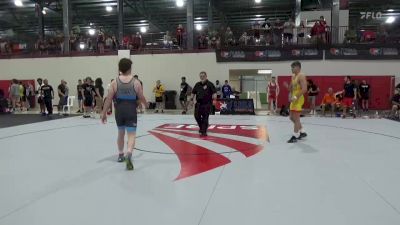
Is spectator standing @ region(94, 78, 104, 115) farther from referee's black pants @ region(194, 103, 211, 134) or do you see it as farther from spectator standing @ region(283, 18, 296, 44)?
spectator standing @ region(283, 18, 296, 44)

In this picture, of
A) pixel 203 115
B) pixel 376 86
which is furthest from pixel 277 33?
pixel 203 115

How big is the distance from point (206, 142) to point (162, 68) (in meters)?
12.5

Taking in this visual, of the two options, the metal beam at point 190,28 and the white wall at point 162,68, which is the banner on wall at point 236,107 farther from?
the metal beam at point 190,28

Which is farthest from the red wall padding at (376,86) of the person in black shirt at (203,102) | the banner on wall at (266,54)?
the person in black shirt at (203,102)

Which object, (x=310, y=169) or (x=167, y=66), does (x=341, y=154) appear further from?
(x=167, y=66)

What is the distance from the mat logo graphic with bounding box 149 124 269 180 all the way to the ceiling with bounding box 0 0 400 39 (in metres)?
14.3

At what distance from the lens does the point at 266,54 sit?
57.3 feet

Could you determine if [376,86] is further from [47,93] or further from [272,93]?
[47,93]

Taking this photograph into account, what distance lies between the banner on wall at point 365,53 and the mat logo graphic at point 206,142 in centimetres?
924

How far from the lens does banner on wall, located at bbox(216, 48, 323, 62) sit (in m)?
17.0

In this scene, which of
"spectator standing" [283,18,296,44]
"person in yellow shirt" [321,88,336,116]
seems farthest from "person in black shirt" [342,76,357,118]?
"spectator standing" [283,18,296,44]

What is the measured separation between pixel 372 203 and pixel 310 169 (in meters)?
1.43

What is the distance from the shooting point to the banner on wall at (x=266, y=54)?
17.0 metres

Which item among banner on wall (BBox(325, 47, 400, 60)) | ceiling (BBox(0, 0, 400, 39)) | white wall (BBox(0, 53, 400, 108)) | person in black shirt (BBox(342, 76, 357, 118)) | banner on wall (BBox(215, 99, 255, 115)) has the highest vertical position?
ceiling (BBox(0, 0, 400, 39))
